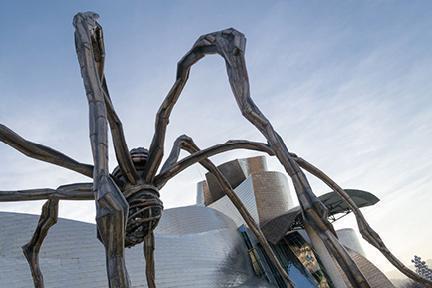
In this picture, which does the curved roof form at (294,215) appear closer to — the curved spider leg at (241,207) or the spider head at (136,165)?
the curved spider leg at (241,207)

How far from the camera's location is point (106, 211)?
1.54 metres

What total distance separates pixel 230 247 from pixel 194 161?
543 inches

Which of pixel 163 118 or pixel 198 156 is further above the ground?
pixel 163 118

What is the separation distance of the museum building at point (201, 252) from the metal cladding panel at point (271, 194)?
2.8 inches

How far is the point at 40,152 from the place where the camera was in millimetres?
2992

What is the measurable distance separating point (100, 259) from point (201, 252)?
4.59 meters

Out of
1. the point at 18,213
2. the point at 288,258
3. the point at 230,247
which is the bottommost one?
the point at 288,258

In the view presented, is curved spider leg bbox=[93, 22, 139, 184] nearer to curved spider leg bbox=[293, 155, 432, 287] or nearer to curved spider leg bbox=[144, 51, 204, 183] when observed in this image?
curved spider leg bbox=[144, 51, 204, 183]

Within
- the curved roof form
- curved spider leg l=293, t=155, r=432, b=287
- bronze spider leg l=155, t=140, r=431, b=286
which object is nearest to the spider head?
bronze spider leg l=155, t=140, r=431, b=286

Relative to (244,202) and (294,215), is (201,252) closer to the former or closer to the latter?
(294,215)

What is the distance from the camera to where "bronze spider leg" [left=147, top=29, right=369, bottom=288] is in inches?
59.8

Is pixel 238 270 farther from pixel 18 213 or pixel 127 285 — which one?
pixel 127 285

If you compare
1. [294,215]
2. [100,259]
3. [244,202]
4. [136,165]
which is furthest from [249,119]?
[244,202]

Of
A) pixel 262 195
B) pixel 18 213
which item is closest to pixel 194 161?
pixel 18 213
